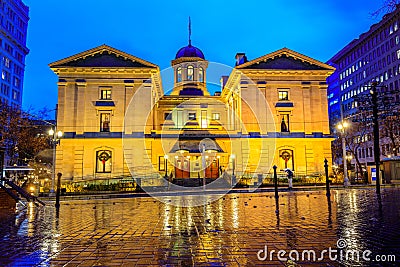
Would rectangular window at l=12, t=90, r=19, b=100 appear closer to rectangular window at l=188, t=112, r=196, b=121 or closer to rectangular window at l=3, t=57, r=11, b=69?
rectangular window at l=3, t=57, r=11, b=69

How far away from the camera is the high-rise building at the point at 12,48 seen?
79250mm

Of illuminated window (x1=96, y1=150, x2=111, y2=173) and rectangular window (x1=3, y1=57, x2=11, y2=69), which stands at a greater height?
rectangular window (x1=3, y1=57, x2=11, y2=69)

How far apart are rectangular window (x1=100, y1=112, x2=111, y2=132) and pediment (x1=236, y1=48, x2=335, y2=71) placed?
758 inches

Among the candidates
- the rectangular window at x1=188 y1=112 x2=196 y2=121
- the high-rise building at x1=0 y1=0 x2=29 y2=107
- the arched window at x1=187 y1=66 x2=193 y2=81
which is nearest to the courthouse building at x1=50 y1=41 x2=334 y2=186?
the rectangular window at x1=188 y1=112 x2=196 y2=121

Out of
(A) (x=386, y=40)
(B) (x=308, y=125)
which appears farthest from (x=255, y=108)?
(A) (x=386, y=40)

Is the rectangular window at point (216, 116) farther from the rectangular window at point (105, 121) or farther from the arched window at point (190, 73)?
the rectangular window at point (105, 121)

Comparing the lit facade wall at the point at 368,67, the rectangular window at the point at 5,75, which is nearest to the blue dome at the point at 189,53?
the lit facade wall at the point at 368,67

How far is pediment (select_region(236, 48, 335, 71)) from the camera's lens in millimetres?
43281

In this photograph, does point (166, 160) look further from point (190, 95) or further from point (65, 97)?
point (190, 95)

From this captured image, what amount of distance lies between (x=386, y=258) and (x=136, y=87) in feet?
128

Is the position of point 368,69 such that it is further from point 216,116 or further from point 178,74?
point 178,74

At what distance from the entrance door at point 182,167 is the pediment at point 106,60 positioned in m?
12.3

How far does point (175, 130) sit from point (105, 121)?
880 cm

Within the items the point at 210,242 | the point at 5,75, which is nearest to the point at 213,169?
the point at 210,242
